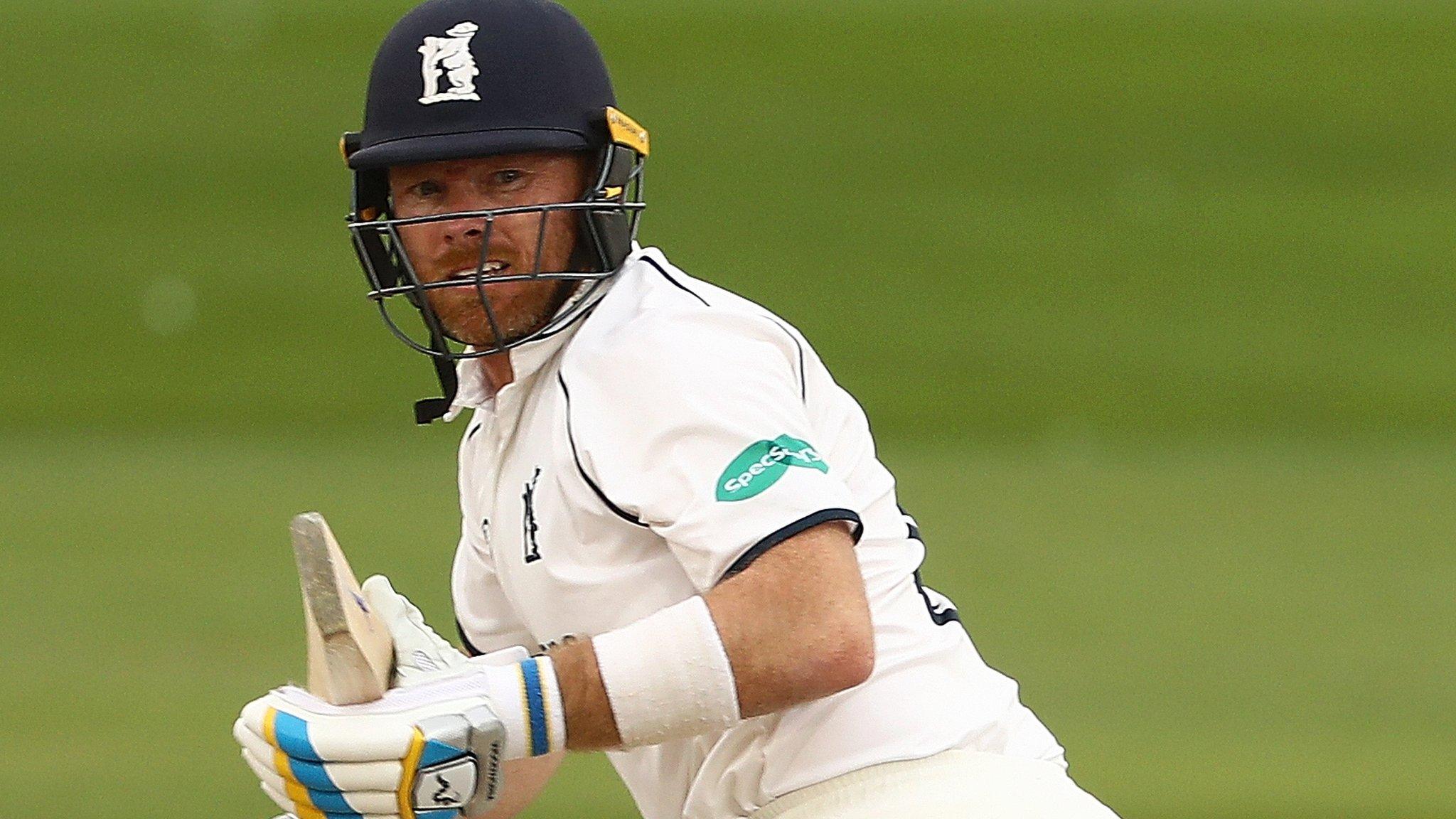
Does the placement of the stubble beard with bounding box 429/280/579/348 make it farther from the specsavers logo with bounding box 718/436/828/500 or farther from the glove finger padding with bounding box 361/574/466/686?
the specsavers logo with bounding box 718/436/828/500

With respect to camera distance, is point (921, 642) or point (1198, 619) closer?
point (921, 642)

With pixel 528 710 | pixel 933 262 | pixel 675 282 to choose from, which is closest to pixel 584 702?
pixel 528 710

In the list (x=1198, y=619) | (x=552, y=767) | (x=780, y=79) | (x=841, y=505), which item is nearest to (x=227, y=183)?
(x=780, y=79)

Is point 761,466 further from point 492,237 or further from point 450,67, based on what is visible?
point 450,67

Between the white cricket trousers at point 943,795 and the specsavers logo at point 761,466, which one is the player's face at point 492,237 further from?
the white cricket trousers at point 943,795

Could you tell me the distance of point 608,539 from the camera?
1.95m

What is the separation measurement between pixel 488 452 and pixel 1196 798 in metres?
2.63

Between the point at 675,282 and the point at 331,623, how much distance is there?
58 cm

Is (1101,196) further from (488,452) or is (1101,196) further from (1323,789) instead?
(488,452)

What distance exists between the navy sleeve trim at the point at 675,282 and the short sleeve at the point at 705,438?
50 millimetres

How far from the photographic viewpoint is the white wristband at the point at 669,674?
1781mm

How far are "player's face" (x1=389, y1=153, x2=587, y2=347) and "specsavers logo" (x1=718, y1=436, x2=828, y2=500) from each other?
41cm

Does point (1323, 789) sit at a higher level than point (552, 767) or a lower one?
lower

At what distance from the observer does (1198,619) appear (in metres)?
5.60
